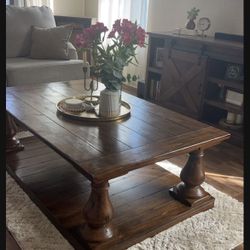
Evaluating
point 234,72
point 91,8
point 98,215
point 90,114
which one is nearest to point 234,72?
point 234,72

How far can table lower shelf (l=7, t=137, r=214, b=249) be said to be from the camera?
61.3 inches

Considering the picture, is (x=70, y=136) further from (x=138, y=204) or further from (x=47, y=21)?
(x=47, y=21)

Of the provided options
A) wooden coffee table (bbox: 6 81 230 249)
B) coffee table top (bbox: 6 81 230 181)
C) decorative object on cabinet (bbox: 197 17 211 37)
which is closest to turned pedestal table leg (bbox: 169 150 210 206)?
wooden coffee table (bbox: 6 81 230 249)

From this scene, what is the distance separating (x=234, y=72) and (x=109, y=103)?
145cm

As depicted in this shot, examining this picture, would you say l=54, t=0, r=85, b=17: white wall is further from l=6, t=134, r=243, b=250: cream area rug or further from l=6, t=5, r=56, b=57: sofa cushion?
l=6, t=134, r=243, b=250: cream area rug

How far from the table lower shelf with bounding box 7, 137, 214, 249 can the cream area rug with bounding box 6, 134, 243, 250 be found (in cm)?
3

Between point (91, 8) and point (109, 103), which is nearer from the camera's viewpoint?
point (109, 103)

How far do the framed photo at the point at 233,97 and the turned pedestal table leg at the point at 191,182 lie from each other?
1.17 metres

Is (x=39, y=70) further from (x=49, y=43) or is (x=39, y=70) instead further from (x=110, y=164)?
(x=110, y=164)

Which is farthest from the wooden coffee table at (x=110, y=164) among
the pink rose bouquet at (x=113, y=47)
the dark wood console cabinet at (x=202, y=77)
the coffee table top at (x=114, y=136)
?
the dark wood console cabinet at (x=202, y=77)

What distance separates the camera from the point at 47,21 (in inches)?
138

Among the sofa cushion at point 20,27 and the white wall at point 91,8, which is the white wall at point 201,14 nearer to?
the white wall at point 91,8

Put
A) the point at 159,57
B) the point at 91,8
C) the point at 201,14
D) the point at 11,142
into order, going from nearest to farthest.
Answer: the point at 11,142
the point at 201,14
the point at 159,57
the point at 91,8

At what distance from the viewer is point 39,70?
306cm
